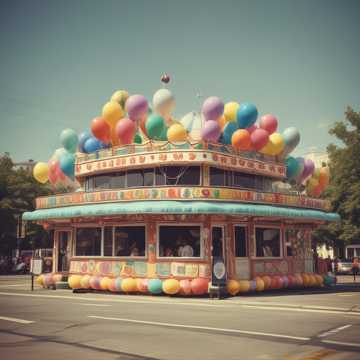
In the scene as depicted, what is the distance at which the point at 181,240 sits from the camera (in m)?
21.0

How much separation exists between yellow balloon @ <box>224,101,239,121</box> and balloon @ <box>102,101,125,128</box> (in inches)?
212

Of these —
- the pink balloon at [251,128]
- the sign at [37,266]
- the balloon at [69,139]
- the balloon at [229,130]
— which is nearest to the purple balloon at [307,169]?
the pink balloon at [251,128]

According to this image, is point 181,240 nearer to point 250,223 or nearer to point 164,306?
point 250,223

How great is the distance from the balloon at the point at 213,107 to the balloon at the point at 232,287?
7763 millimetres

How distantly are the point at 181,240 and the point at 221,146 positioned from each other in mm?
4773

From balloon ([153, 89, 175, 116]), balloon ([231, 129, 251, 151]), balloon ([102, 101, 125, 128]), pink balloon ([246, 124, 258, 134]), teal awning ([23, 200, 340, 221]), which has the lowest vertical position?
teal awning ([23, 200, 340, 221])

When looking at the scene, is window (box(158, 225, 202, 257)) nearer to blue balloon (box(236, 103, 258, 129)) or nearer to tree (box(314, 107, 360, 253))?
blue balloon (box(236, 103, 258, 129))

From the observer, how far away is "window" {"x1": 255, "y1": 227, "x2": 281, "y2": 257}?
2301 cm

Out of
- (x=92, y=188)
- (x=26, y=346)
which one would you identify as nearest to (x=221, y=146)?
(x=92, y=188)

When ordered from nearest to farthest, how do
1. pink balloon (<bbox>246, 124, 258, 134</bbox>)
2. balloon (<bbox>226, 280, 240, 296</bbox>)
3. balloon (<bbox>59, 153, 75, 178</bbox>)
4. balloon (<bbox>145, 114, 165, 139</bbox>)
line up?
1. balloon (<bbox>226, 280, 240, 296</bbox>)
2. balloon (<bbox>145, 114, 165, 139</bbox>)
3. pink balloon (<bbox>246, 124, 258, 134</bbox>)
4. balloon (<bbox>59, 153, 75, 178</bbox>)

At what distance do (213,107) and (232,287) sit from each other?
8.26m

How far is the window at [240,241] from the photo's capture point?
22.0 metres

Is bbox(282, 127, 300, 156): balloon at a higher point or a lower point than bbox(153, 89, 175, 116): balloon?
lower

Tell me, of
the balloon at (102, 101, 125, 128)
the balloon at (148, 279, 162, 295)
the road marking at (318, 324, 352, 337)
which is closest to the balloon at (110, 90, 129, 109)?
the balloon at (102, 101, 125, 128)
